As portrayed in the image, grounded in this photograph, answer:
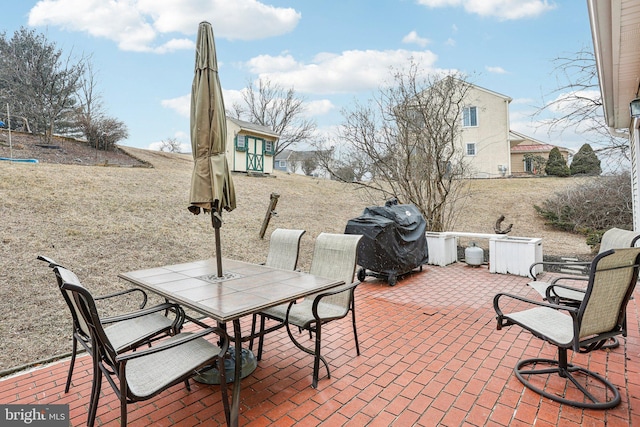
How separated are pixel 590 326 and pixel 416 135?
22.9 feet

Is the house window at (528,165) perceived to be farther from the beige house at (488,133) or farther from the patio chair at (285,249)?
the patio chair at (285,249)

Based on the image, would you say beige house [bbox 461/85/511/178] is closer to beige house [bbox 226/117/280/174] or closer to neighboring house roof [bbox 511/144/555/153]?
neighboring house roof [bbox 511/144/555/153]

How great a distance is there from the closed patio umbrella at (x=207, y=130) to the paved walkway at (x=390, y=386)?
57.9 inches

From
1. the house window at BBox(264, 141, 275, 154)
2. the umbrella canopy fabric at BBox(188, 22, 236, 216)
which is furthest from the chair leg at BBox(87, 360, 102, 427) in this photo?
the house window at BBox(264, 141, 275, 154)

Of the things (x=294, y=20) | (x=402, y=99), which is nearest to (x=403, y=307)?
(x=402, y=99)

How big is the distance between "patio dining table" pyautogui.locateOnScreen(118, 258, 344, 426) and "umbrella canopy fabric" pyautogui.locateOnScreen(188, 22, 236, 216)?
2.10 ft

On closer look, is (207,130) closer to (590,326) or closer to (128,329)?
(128,329)

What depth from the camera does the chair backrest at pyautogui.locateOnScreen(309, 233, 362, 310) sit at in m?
3.22

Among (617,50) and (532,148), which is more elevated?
(532,148)

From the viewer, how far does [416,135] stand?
8.58 m

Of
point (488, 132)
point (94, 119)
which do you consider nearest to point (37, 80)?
point (94, 119)

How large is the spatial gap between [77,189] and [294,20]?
773 centimetres

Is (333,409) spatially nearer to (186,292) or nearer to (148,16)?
(186,292)

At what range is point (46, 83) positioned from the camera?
16656mm
